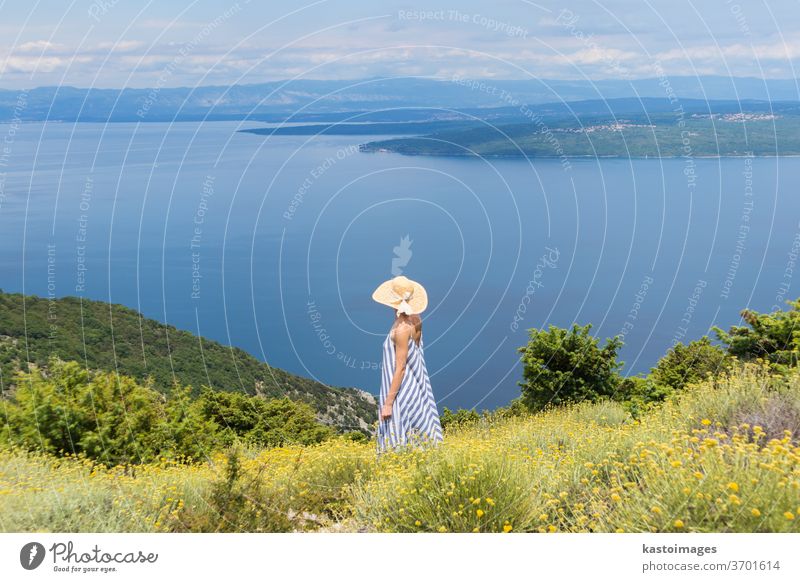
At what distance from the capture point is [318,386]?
4769 cm

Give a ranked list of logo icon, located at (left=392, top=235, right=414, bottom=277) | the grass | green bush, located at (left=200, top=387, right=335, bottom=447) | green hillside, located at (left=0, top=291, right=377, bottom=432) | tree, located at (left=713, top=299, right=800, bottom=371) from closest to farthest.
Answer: the grass → logo icon, located at (left=392, top=235, right=414, bottom=277) → tree, located at (left=713, top=299, right=800, bottom=371) → green bush, located at (left=200, top=387, right=335, bottom=447) → green hillside, located at (left=0, top=291, right=377, bottom=432)


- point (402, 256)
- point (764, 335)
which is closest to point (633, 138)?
point (764, 335)

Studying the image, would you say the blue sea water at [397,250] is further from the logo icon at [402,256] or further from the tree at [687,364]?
the tree at [687,364]

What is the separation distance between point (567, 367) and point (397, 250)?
46.5 metres

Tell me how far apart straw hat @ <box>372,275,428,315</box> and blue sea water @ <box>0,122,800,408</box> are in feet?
194

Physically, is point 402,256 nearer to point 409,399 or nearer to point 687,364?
point 409,399

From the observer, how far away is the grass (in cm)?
527

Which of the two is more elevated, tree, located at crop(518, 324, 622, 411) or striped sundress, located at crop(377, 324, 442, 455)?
striped sundress, located at crop(377, 324, 442, 455)

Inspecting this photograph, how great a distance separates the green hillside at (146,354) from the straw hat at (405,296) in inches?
1075
